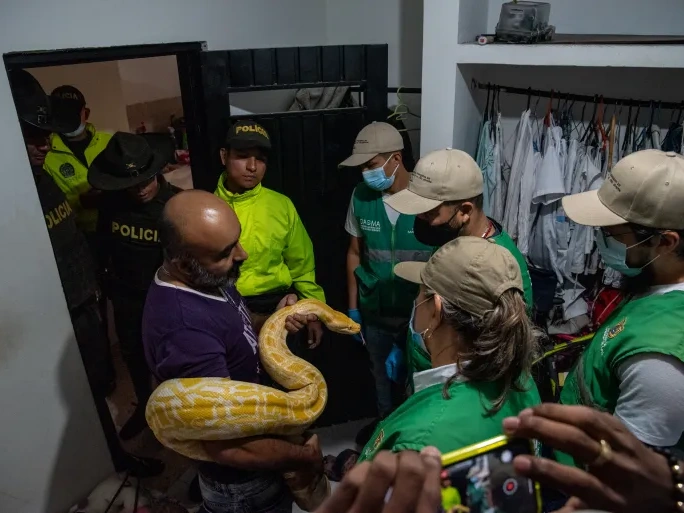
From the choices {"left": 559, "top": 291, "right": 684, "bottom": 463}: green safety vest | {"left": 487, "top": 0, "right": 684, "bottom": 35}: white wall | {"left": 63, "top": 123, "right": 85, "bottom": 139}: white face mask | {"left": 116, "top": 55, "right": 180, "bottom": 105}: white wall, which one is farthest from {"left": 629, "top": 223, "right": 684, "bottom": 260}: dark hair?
{"left": 116, "top": 55, "right": 180, "bottom": 105}: white wall

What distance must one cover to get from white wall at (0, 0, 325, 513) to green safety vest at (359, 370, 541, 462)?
1.59 m

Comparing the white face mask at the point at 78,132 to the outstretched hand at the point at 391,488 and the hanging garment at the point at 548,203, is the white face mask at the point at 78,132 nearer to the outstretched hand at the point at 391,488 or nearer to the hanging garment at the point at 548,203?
the hanging garment at the point at 548,203

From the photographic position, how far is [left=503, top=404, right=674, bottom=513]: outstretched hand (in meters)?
0.64

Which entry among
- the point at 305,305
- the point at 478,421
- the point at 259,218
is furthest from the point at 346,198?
the point at 478,421

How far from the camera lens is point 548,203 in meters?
2.67

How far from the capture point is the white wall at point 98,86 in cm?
423

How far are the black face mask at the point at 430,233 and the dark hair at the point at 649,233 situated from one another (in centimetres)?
81

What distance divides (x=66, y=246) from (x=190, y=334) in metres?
1.24

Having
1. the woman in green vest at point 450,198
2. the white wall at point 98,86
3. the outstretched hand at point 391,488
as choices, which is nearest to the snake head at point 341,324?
the woman in green vest at point 450,198

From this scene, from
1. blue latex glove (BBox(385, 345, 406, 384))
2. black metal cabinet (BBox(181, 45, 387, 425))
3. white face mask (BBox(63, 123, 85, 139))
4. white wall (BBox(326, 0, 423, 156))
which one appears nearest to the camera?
blue latex glove (BBox(385, 345, 406, 384))

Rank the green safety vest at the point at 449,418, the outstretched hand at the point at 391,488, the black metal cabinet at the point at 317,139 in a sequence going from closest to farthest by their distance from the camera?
the outstretched hand at the point at 391,488 → the green safety vest at the point at 449,418 → the black metal cabinet at the point at 317,139

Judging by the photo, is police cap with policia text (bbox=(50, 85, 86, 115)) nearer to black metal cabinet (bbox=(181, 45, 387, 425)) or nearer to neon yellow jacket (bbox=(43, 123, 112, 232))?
neon yellow jacket (bbox=(43, 123, 112, 232))

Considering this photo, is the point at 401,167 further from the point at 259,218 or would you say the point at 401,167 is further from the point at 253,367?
the point at 253,367

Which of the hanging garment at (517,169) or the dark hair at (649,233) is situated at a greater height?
the dark hair at (649,233)
